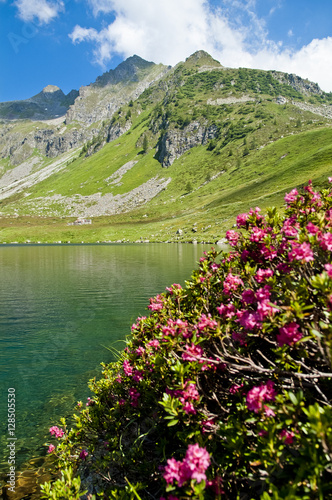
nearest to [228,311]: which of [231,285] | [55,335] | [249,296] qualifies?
[249,296]

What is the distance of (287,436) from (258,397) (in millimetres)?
396

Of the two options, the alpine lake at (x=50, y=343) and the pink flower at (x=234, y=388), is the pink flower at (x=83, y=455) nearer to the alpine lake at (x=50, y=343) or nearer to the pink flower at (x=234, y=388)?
the alpine lake at (x=50, y=343)

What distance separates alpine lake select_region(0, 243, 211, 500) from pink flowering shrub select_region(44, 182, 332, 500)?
308cm

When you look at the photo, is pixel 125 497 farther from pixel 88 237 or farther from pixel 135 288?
pixel 88 237

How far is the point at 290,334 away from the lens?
2889 millimetres

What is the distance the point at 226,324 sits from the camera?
379 centimetres

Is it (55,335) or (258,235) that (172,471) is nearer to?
(258,235)

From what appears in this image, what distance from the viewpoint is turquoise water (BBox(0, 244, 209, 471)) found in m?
9.02

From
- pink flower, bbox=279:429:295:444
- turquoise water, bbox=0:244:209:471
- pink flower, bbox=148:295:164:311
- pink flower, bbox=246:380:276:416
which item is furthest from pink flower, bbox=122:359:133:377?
turquoise water, bbox=0:244:209:471

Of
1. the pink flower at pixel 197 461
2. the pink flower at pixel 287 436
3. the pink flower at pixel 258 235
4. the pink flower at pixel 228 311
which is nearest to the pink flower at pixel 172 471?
the pink flower at pixel 197 461

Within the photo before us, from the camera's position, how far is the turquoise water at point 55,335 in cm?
902

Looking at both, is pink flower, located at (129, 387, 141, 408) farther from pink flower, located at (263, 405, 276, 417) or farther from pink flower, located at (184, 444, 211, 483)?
pink flower, located at (263, 405, 276, 417)

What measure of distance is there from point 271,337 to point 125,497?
2.89 metres

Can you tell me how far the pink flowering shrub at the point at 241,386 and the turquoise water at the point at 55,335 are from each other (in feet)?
12.9
